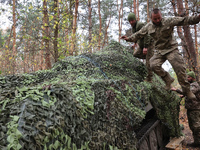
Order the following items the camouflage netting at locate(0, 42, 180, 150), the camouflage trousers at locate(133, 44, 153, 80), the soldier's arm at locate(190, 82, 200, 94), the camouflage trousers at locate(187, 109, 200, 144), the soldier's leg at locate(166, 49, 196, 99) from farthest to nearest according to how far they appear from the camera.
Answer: the camouflage trousers at locate(187, 109, 200, 144) < the soldier's arm at locate(190, 82, 200, 94) < the camouflage trousers at locate(133, 44, 153, 80) < the soldier's leg at locate(166, 49, 196, 99) < the camouflage netting at locate(0, 42, 180, 150)

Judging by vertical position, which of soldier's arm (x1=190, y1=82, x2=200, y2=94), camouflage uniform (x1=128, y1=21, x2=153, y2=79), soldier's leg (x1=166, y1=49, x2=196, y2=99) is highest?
camouflage uniform (x1=128, y1=21, x2=153, y2=79)

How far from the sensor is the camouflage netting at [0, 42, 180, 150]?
1.36m

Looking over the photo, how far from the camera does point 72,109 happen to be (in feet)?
5.79

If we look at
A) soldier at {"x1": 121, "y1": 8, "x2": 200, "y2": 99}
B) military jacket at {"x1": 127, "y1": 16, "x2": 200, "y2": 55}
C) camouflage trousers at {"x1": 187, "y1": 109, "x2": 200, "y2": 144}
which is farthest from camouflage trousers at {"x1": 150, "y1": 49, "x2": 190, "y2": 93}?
camouflage trousers at {"x1": 187, "y1": 109, "x2": 200, "y2": 144}

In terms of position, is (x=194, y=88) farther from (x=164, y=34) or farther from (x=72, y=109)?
(x=72, y=109)

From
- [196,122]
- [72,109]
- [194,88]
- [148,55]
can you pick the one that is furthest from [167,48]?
A: [72,109]

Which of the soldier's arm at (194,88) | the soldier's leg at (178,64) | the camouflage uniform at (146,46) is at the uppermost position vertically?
the camouflage uniform at (146,46)

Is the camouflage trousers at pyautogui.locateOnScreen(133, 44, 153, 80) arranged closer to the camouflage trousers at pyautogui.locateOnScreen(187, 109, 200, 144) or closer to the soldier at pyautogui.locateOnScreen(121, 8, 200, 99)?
the soldier at pyautogui.locateOnScreen(121, 8, 200, 99)

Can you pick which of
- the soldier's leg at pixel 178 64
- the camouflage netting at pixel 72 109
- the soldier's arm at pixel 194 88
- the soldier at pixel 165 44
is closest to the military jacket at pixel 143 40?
the soldier at pixel 165 44

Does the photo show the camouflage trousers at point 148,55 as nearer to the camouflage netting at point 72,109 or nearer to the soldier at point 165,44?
the soldier at point 165,44

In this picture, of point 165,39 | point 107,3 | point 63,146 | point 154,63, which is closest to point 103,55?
point 154,63

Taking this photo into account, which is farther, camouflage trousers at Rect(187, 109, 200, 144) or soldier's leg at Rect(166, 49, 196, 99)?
camouflage trousers at Rect(187, 109, 200, 144)

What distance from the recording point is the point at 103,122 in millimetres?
2166

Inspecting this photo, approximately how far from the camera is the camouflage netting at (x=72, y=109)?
1.36m
